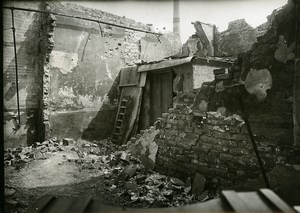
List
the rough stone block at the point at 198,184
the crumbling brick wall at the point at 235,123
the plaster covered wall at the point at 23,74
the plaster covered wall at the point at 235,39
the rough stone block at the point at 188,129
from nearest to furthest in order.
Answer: the crumbling brick wall at the point at 235,123, the rough stone block at the point at 198,184, the rough stone block at the point at 188,129, the plaster covered wall at the point at 23,74, the plaster covered wall at the point at 235,39

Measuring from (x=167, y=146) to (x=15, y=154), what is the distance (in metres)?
4.40

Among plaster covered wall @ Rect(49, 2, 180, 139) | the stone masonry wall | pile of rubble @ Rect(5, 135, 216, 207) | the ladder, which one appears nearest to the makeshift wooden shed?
the ladder

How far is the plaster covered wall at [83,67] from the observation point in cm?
828

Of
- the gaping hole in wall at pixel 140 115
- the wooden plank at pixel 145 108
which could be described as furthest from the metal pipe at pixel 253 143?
the wooden plank at pixel 145 108

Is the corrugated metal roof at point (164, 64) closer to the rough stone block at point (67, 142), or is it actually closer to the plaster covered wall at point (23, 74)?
the rough stone block at point (67, 142)

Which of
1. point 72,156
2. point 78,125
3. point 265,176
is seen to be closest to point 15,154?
point 72,156

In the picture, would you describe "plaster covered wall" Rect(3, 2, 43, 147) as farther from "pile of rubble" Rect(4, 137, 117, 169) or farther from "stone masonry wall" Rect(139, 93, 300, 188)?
"stone masonry wall" Rect(139, 93, 300, 188)

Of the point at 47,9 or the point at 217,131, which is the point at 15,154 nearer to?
the point at 47,9

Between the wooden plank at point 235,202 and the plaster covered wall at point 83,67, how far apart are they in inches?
298

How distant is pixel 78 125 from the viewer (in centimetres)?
870

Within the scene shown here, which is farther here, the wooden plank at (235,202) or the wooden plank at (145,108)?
the wooden plank at (145,108)

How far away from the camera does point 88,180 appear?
5121 millimetres

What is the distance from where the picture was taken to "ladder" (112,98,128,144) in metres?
8.55

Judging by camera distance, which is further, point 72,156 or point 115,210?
point 72,156
